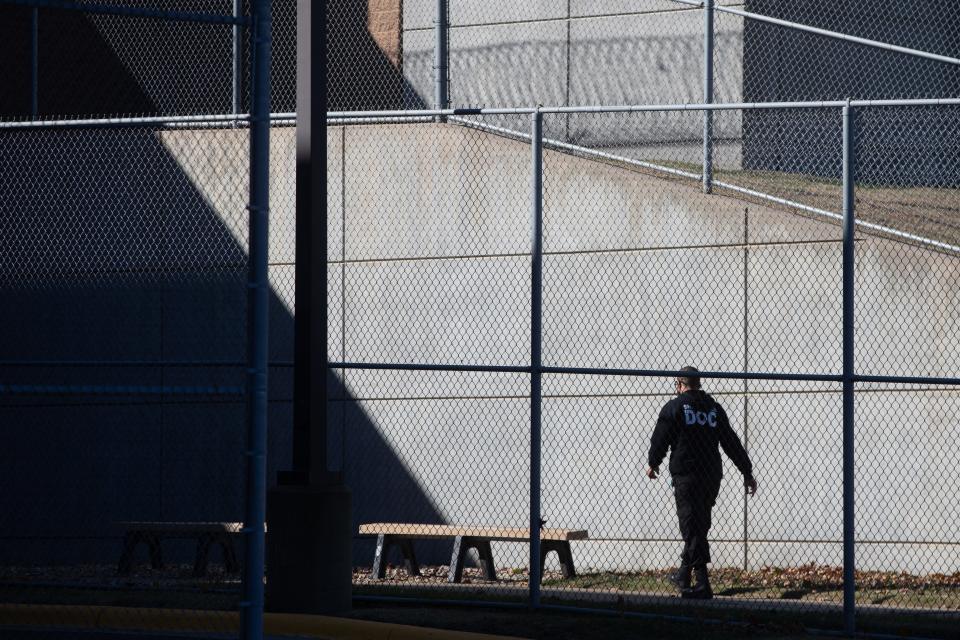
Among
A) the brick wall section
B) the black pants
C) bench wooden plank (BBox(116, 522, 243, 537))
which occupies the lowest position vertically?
bench wooden plank (BBox(116, 522, 243, 537))

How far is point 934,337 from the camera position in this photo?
11828 millimetres

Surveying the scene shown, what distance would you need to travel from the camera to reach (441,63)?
1423cm

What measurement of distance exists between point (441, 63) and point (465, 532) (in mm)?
4643

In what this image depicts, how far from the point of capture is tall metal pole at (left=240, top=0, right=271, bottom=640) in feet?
19.4

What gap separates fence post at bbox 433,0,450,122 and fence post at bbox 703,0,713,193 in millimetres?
2430

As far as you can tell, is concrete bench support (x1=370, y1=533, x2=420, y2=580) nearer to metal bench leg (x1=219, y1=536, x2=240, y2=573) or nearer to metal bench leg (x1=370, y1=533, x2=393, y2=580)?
metal bench leg (x1=370, y1=533, x2=393, y2=580)

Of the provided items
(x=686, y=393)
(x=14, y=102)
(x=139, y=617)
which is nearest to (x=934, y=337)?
(x=686, y=393)

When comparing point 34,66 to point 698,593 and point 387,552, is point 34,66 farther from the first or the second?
point 698,593

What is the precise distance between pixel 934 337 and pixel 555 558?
13.9ft

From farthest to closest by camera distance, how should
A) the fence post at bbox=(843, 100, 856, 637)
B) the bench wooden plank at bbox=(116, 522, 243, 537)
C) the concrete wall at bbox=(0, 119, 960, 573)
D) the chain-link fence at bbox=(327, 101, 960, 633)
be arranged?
the bench wooden plank at bbox=(116, 522, 243, 537) < the concrete wall at bbox=(0, 119, 960, 573) < the chain-link fence at bbox=(327, 101, 960, 633) < the fence post at bbox=(843, 100, 856, 637)

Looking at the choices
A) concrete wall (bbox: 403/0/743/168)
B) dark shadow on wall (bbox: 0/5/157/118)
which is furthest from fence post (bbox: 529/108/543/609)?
dark shadow on wall (bbox: 0/5/157/118)

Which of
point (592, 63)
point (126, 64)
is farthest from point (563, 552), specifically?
point (126, 64)

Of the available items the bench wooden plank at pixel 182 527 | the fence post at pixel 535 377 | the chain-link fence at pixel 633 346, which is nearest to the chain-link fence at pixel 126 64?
the chain-link fence at pixel 633 346

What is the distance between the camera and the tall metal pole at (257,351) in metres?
5.92
